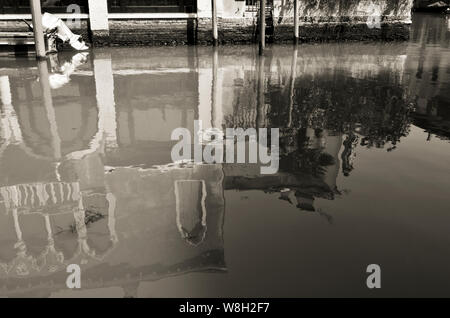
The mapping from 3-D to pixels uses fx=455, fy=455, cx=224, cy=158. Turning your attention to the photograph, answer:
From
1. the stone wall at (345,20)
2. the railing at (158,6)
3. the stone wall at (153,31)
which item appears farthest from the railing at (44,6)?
the stone wall at (345,20)

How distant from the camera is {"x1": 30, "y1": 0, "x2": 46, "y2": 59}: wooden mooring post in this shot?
1254 centimetres

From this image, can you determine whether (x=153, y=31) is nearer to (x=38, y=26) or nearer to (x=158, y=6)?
(x=158, y=6)

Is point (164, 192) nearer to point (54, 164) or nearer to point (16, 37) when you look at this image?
point (54, 164)

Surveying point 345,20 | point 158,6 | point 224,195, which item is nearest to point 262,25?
point 158,6

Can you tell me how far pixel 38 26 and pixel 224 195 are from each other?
1029 cm

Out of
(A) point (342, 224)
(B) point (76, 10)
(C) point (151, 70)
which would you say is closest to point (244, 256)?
(A) point (342, 224)

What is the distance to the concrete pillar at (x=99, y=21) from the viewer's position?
52.6 ft

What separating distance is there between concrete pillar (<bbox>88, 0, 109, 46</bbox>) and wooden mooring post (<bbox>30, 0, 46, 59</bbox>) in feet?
11.0

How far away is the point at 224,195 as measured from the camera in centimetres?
487

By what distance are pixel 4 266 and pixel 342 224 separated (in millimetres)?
2922

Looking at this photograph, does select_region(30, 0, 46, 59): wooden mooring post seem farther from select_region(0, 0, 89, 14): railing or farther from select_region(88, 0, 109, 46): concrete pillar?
select_region(0, 0, 89, 14): railing

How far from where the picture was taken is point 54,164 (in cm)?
570

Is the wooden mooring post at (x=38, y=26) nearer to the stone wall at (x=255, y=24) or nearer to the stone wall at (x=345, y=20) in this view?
the stone wall at (x=255, y=24)

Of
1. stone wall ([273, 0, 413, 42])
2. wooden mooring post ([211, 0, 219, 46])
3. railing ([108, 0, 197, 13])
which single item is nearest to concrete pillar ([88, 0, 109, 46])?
railing ([108, 0, 197, 13])
